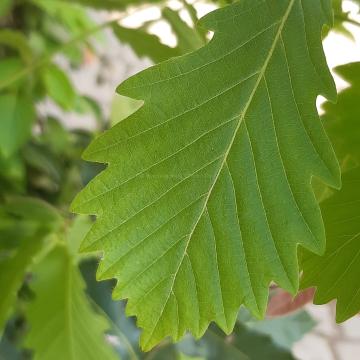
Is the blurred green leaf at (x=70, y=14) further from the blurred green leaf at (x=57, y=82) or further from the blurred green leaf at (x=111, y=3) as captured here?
the blurred green leaf at (x=111, y=3)

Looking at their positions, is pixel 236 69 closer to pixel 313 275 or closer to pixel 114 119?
pixel 313 275

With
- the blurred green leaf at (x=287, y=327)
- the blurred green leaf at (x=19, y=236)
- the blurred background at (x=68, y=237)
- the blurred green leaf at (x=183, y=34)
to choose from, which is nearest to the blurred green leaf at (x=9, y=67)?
the blurred background at (x=68, y=237)

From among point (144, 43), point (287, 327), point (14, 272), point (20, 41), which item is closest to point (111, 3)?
point (144, 43)

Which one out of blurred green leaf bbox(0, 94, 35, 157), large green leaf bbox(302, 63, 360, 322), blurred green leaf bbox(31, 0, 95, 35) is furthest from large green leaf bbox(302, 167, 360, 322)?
blurred green leaf bbox(31, 0, 95, 35)

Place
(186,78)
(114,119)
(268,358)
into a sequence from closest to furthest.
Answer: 1. (186,78)
2. (268,358)
3. (114,119)

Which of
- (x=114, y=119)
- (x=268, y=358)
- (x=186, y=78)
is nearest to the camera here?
(x=186, y=78)

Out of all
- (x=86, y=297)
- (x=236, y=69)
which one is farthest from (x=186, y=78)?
(x=86, y=297)

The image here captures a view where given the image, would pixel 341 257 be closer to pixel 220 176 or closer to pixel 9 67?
pixel 220 176
